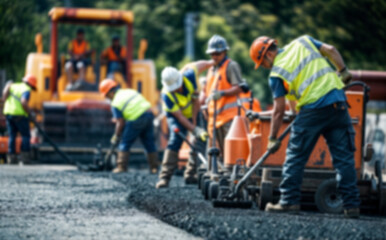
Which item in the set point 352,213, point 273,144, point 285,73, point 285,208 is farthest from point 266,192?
point 285,73

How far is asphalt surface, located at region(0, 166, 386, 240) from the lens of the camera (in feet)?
20.2

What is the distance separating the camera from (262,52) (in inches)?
297

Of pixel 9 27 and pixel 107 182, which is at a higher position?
pixel 9 27

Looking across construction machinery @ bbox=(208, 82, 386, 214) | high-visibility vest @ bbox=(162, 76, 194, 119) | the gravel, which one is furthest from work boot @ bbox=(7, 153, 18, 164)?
construction machinery @ bbox=(208, 82, 386, 214)

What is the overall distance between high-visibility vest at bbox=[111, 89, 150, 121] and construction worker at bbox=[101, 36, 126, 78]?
4300 millimetres

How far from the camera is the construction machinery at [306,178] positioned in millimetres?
7777

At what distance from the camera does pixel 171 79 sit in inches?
407

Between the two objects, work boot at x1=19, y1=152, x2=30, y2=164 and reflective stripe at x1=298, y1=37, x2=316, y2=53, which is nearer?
reflective stripe at x1=298, y1=37, x2=316, y2=53

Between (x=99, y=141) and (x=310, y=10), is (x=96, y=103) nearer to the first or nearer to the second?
(x=99, y=141)

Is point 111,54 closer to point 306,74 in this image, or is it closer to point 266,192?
point 266,192

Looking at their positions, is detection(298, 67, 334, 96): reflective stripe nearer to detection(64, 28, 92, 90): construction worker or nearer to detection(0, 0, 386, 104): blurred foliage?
detection(64, 28, 92, 90): construction worker

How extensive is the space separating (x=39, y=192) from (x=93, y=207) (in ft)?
5.09

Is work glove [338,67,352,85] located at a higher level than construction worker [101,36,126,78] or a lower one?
lower

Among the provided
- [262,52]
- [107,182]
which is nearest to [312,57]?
[262,52]
